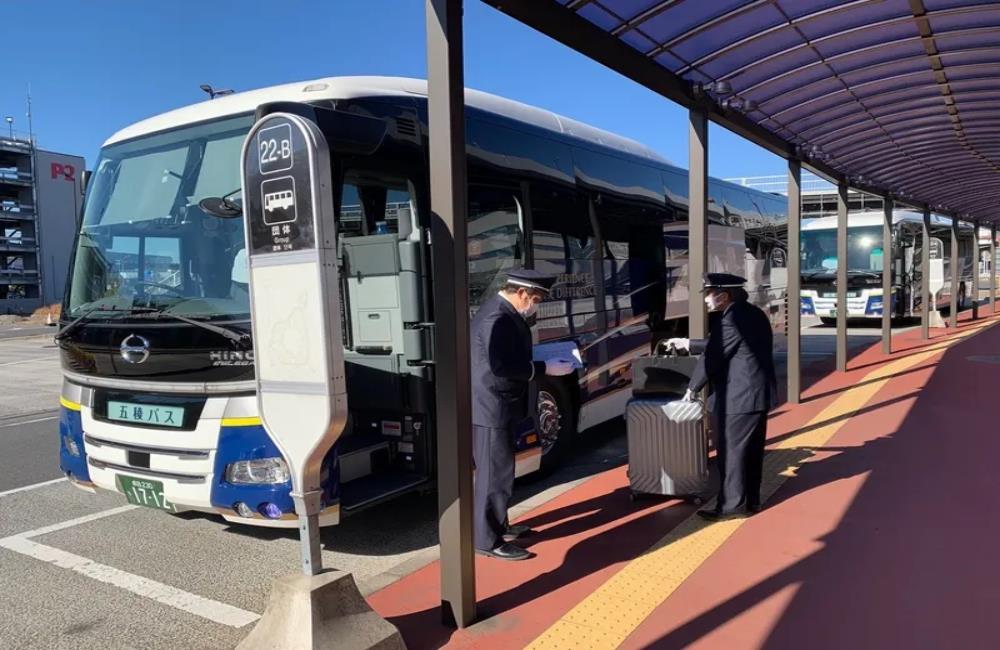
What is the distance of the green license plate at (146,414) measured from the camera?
4457 mm

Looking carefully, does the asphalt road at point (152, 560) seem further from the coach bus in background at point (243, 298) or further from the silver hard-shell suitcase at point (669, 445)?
the silver hard-shell suitcase at point (669, 445)

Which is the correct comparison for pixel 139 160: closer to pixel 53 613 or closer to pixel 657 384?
pixel 53 613

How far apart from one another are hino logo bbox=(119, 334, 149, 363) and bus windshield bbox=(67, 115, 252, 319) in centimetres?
22

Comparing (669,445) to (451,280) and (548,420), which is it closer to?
(548,420)

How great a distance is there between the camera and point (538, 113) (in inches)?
274

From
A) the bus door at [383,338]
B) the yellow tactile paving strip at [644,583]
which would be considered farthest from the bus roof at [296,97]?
the yellow tactile paving strip at [644,583]

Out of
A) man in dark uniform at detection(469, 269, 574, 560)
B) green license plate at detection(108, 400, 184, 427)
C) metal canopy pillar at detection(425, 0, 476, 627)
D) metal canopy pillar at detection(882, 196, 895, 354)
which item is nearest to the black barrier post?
metal canopy pillar at detection(882, 196, 895, 354)

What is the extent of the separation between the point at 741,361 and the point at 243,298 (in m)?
3.25

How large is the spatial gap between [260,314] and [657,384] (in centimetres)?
332

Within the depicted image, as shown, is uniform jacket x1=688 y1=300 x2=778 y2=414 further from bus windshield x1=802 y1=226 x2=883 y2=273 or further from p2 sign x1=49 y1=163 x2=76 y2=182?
p2 sign x1=49 y1=163 x2=76 y2=182

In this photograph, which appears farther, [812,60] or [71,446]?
[812,60]

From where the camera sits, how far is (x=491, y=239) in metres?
5.92

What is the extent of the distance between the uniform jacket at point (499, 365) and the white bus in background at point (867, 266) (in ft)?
57.2

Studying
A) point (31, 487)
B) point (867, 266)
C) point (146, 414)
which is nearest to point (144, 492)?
point (146, 414)
